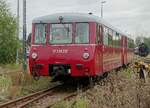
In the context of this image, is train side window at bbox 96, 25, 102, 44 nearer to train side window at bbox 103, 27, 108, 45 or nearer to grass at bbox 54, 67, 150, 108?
train side window at bbox 103, 27, 108, 45

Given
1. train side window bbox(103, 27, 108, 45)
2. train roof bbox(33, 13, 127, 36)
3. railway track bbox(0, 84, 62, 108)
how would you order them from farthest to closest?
train side window bbox(103, 27, 108, 45) < train roof bbox(33, 13, 127, 36) < railway track bbox(0, 84, 62, 108)

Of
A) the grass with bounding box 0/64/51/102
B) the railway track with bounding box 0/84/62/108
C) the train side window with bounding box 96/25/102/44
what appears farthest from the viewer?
the train side window with bounding box 96/25/102/44

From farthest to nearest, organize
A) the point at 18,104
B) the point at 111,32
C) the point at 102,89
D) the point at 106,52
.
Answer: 1. the point at 111,32
2. the point at 106,52
3. the point at 18,104
4. the point at 102,89

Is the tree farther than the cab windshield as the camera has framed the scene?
Yes

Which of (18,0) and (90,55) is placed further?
(18,0)

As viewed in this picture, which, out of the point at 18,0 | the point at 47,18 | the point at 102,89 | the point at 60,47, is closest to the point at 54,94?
the point at 60,47

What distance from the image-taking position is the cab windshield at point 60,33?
17.4 meters

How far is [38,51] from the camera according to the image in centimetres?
1750

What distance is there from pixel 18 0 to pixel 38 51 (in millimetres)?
20131

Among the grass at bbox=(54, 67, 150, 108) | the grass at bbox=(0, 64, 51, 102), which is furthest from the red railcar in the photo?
the grass at bbox=(54, 67, 150, 108)

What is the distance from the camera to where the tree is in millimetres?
33469

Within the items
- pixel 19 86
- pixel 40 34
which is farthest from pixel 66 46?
pixel 19 86

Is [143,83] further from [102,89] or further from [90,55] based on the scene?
[90,55]

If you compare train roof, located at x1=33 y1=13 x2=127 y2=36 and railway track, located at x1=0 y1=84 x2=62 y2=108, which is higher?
train roof, located at x1=33 y1=13 x2=127 y2=36
